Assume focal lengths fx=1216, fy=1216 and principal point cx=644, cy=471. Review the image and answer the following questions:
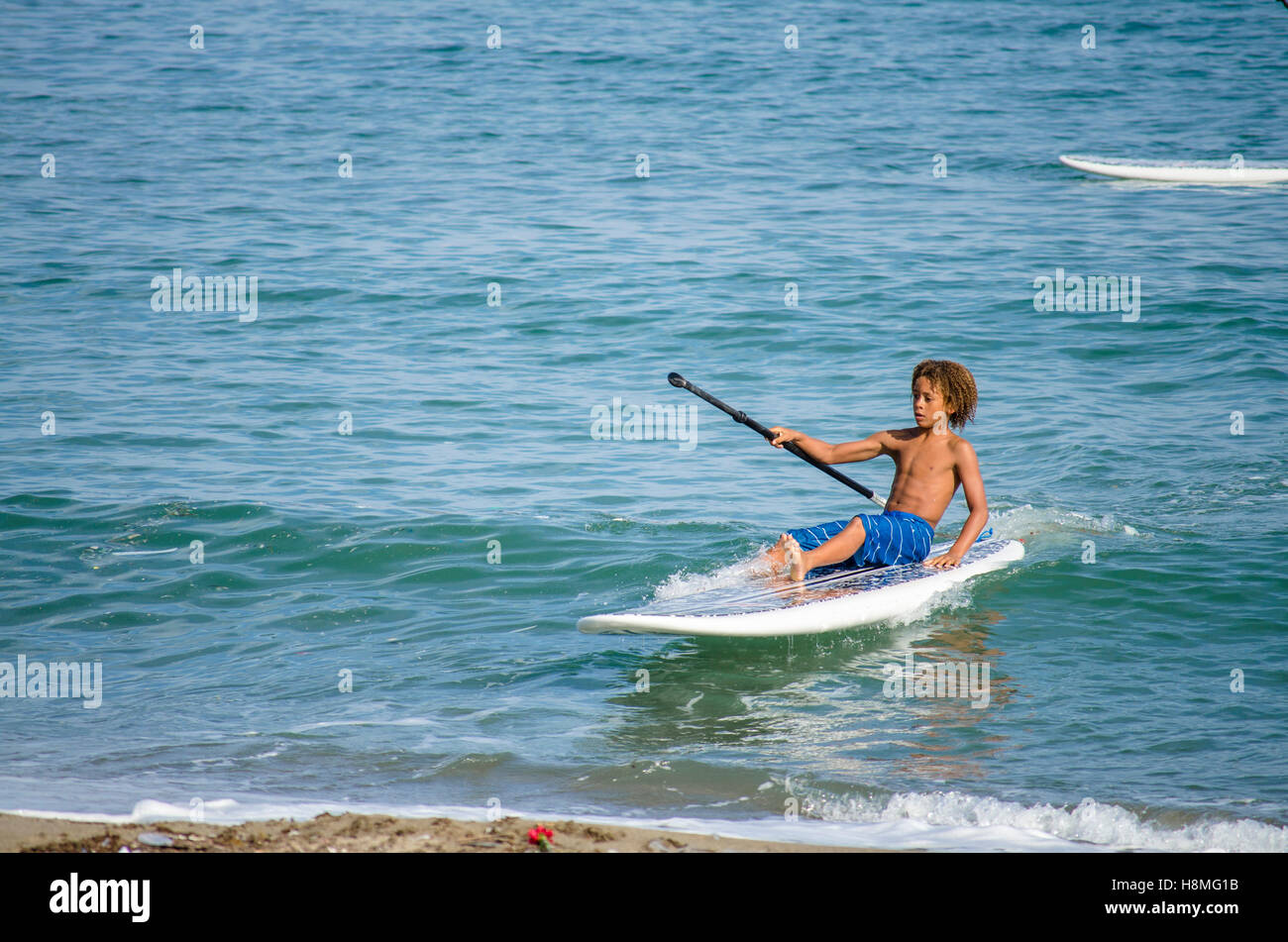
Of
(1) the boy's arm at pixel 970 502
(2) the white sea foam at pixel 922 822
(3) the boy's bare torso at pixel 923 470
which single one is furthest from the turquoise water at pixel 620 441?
(3) the boy's bare torso at pixel 923 470

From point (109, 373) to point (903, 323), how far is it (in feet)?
27.1

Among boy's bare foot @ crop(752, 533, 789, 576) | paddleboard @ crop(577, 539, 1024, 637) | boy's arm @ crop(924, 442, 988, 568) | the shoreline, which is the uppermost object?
boy's arm @ crop(924, 442, 988, 568)

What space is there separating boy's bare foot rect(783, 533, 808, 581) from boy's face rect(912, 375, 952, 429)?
1.07 m

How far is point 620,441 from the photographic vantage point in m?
10.8

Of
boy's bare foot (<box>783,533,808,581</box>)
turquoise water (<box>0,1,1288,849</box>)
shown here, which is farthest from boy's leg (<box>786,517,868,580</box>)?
turquoise water (<box>0,1,1288,849</box>)

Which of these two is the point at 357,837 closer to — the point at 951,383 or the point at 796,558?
the point at 796,558

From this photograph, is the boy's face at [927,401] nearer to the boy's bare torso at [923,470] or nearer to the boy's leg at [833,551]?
the boy's bare torso at [923,470]

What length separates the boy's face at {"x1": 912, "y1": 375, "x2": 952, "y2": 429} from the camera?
22.4 feet

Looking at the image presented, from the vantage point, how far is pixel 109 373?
11867mm

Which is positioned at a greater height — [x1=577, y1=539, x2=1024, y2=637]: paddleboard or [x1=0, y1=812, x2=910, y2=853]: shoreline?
[x1=577, y1=539, x2=1024, y2=637]: paddleboard

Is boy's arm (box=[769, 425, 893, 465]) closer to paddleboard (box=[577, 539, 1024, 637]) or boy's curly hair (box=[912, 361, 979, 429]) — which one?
boy's curly hair (box=[912, 361, 979, 429])

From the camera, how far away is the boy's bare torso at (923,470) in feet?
23.0
